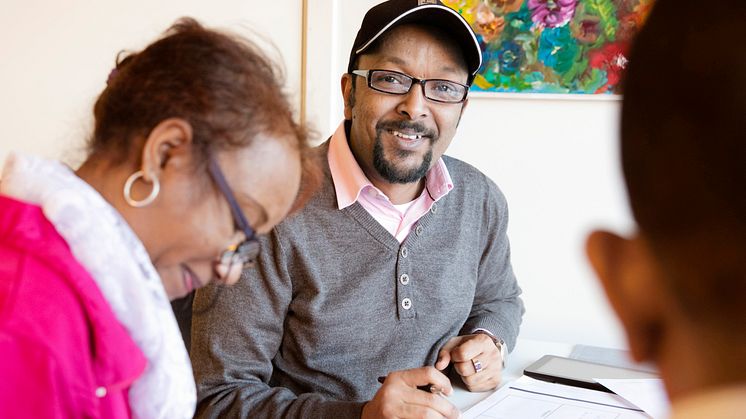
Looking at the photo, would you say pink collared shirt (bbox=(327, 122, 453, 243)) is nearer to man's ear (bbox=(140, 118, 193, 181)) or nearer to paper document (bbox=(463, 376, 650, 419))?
paper document (bbox=(463, 376, 650, 419))

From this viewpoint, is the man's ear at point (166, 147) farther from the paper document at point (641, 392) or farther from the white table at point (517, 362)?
the paper document at point (641, 392)

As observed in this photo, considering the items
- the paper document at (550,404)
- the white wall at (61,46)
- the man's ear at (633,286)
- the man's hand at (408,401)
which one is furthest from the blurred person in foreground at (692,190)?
the white wall at (61,46)

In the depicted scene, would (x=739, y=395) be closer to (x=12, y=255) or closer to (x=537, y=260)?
(x=12, y=255)

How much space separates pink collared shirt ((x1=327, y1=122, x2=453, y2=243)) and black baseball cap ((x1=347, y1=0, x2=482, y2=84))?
0.21 metres

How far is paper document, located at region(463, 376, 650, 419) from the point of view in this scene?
53.2 inches

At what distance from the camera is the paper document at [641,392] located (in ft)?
4.57

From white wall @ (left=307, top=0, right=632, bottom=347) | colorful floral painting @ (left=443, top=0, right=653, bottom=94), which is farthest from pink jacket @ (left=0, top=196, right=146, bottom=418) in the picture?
colorful floral painting @ (left=443, top=0, right=653, bottom=94)

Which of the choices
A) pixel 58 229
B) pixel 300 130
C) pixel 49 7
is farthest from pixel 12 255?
pixel 49 7

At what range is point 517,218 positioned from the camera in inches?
106

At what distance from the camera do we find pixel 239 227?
0.89 m

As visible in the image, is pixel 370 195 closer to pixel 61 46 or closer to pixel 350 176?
pixel 350 176

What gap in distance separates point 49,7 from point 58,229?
254 cm

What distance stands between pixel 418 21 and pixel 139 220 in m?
0.92

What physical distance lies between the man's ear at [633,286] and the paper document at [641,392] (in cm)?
98
